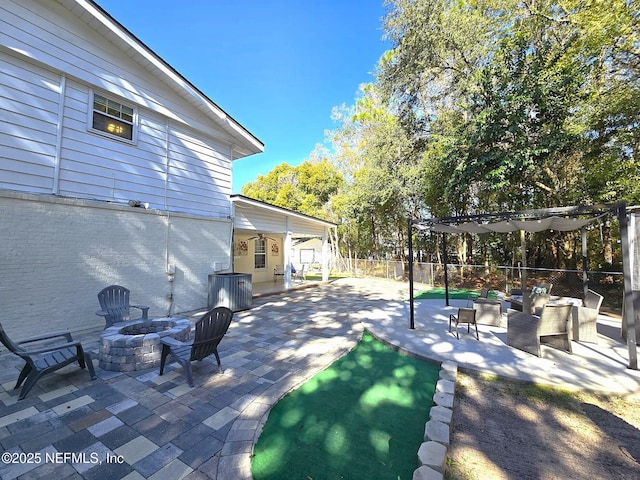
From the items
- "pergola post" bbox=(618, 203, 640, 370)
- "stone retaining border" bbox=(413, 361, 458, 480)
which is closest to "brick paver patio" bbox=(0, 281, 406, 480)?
"stone retaining border" bbox=(413, 361, 458, 480)

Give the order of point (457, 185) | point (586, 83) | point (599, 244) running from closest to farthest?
point (586, 83) → point (457, 185) → point (599, 244)

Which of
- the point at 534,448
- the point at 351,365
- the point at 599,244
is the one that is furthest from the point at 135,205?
the point at 599,244

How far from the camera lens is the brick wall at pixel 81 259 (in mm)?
4375

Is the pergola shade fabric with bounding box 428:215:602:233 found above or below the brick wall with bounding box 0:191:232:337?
above

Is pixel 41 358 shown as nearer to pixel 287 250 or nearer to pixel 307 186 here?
pixel 287 250

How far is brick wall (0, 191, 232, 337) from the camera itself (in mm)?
4375

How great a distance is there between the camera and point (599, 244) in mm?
12352

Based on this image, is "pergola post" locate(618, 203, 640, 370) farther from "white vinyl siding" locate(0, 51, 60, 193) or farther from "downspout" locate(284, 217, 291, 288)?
"white vinyl siding" locate(0, 51, 60, 193)

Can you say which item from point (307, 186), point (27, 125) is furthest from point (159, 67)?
point (307, 186)

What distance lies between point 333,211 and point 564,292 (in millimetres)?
14673

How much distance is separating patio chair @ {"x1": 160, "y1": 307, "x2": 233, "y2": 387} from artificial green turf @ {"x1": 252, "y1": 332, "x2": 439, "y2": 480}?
128 cm

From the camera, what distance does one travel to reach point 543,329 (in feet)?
14.0

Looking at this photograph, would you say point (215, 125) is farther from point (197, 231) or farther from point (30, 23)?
point (30, 23)

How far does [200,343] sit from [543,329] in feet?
17.3
